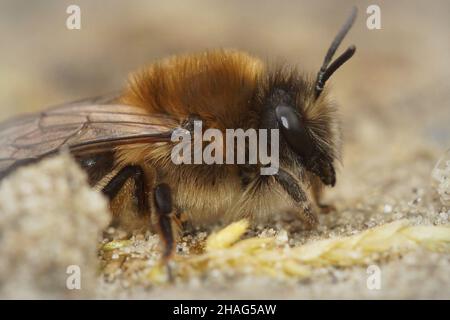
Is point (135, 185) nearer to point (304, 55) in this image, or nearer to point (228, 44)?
point (228, 44)

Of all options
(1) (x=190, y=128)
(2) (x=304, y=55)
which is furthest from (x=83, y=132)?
(2) (x=304, y=55)

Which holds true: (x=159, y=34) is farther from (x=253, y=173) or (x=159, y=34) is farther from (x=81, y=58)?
(x=253, y=173)

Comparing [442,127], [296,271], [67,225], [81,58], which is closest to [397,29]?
[442,127]

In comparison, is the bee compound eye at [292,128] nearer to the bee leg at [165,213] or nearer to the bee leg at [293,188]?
the bee leg at [293,188]

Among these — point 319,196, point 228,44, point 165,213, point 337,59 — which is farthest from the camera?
point 228,44

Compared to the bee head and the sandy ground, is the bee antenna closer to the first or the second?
the bee head

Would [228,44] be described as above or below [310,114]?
above

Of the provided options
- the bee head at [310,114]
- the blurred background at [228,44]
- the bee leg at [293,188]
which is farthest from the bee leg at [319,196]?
the blurred background at [228,44]
